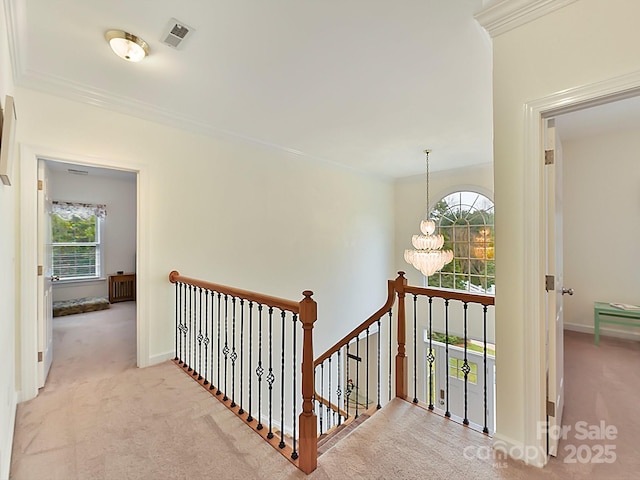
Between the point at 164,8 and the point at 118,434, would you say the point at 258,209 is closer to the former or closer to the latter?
the point at 164,8

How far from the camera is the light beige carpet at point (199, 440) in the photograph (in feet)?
5.37

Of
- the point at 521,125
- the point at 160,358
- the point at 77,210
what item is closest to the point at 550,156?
the point at 521,125

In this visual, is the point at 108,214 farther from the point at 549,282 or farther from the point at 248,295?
the point at 549,282

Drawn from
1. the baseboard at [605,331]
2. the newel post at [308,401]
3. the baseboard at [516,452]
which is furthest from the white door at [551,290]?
the baseboard at [605,331]

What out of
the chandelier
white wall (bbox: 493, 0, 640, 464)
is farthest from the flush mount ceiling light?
the chandelier

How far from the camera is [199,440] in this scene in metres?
1.92

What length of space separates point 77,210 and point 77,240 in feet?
2.13

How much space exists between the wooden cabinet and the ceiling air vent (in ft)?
19.0

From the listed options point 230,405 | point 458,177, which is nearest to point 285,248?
point 230,405

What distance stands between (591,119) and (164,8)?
4408 mm

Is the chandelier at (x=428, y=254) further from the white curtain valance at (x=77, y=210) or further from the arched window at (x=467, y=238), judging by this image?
the white curtain valance at (x=77, y=210)

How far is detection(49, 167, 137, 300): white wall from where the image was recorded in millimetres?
5641

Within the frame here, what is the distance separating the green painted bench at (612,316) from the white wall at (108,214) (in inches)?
306

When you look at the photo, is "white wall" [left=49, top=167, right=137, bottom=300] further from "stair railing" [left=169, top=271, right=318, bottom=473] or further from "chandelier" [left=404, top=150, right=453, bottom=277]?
"chandelier" [left=404, top=150, right=453, bottom=277]
